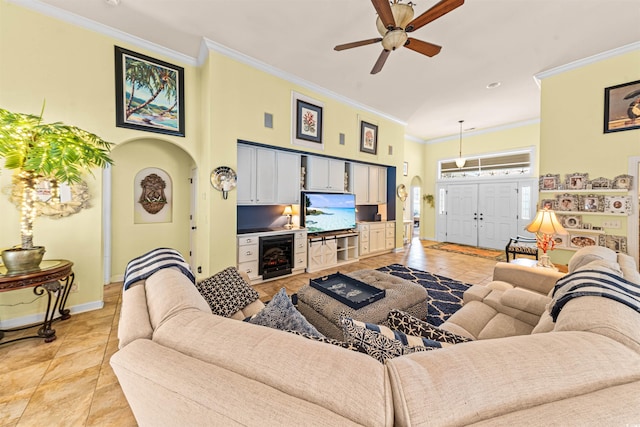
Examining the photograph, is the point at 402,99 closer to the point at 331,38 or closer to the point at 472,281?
the point at 331,38

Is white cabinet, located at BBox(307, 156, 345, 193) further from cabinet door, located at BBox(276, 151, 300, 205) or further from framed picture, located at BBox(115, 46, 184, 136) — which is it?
framed picture, located at BBox(115, 46, 184, 136)

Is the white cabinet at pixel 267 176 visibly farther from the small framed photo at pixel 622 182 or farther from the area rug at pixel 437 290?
the small framed photo at pixel 622 182

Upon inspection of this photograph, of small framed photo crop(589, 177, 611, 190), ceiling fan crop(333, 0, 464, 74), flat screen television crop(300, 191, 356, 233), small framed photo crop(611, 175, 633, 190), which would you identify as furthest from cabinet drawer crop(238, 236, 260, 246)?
small framed photo crop(611, 175, 633, 190)

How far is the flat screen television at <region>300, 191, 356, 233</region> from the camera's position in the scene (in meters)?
4.61

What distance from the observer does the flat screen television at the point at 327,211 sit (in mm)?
4609

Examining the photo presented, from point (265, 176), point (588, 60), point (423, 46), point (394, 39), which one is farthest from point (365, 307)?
point (588, 60)

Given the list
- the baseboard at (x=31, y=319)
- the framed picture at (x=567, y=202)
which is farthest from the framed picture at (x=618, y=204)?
the baseboard at (x=31, y=319)

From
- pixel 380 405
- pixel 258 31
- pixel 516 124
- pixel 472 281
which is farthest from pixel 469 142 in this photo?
pixel 380 405

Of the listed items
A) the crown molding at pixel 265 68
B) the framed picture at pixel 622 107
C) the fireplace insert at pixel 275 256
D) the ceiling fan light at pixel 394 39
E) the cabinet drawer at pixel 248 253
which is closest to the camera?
the ceiling fan light at pixel 394 39

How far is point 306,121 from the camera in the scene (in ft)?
14.5

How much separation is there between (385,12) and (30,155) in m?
3.36

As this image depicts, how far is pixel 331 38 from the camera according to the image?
10.2ft

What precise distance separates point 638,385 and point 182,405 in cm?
113

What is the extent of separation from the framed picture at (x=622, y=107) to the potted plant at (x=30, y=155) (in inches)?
255
